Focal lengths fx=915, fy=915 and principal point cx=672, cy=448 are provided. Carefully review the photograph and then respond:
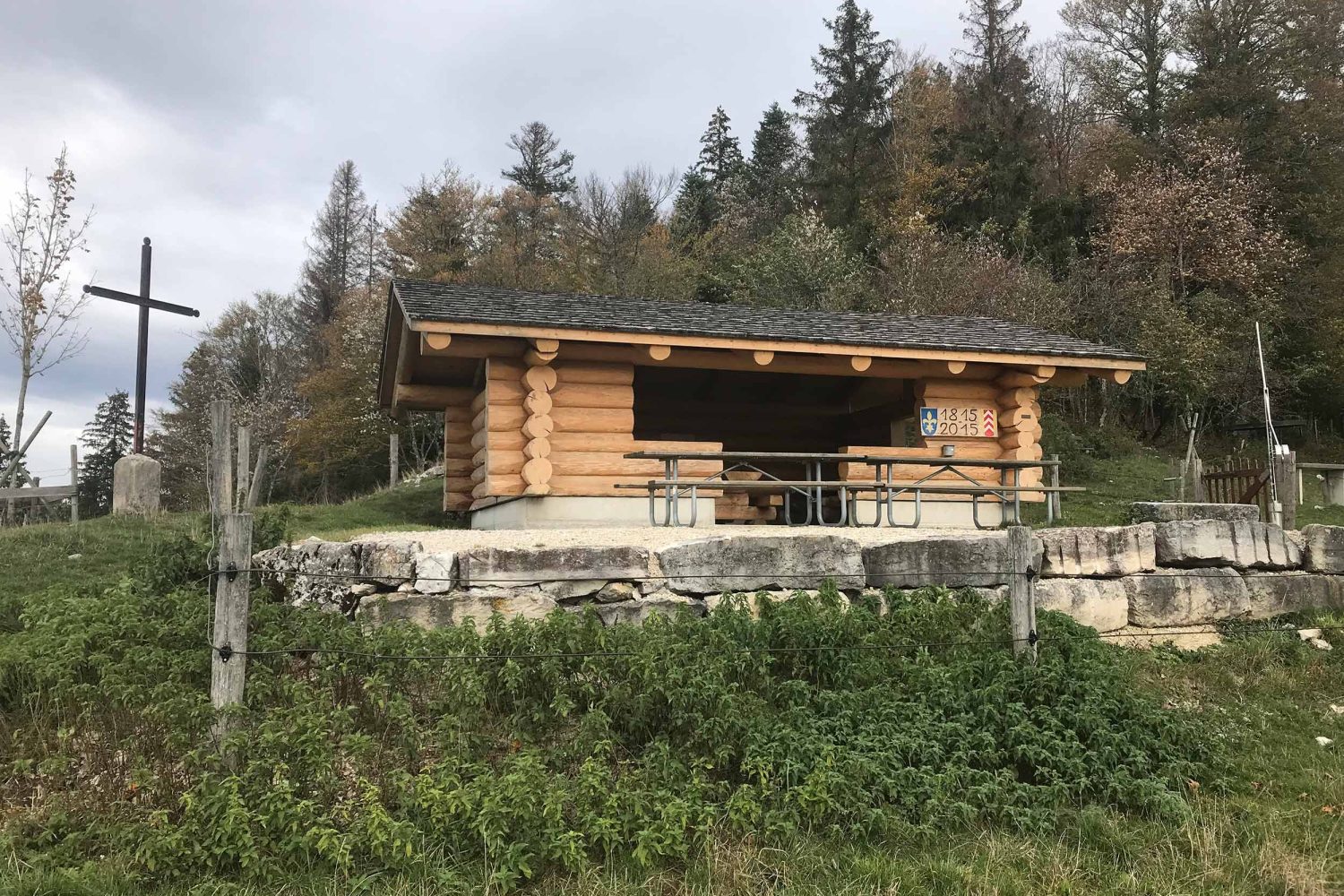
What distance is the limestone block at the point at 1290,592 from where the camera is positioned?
7605 millimetres

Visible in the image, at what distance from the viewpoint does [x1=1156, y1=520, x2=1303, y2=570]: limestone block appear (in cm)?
759

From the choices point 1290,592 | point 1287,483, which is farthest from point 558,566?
point 1287,483

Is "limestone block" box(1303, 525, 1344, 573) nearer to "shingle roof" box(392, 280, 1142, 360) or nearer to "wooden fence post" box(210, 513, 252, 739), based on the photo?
"shingle roof" box(392, 280, 1142, 360)

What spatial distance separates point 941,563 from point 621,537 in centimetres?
257

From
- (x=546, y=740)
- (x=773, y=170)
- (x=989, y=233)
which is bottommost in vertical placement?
(x=546, y=740)

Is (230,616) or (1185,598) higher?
(230,616)

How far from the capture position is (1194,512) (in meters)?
9.71

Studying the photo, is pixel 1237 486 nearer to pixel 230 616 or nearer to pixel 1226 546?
pixel 1226 546

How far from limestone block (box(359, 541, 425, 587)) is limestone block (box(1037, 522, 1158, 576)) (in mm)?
4854

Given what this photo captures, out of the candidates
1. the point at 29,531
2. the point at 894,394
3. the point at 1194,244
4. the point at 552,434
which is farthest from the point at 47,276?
Answer: the point at 1194,244

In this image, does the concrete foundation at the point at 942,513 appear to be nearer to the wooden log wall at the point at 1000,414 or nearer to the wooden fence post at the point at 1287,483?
the wooden log wall at the point at 1000,414

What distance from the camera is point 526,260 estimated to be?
30188mm

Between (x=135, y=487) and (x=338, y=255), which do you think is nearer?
(x=135, y=487)

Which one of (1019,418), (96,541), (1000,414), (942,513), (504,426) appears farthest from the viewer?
(1000,414)
